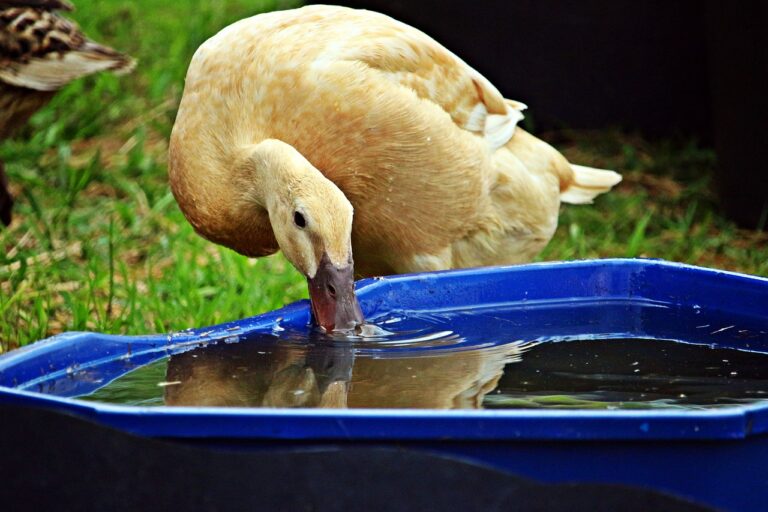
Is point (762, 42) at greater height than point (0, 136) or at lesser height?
greater

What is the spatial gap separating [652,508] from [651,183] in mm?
4430

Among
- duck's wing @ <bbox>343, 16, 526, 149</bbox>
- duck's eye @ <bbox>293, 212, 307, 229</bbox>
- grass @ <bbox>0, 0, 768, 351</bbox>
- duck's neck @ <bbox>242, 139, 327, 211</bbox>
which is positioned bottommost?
grass @ <bbox>0, 0, 768, 351</bbox>

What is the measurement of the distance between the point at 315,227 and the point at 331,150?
37 centimetres

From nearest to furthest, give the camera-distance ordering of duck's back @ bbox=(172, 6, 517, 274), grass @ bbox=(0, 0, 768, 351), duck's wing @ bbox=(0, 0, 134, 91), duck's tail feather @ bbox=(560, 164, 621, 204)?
duck's back @ bbox=(172, 6, 517, 274) < grass @ bbox=(0, 0, 768, 351) < duck's tail feather @ bbox=(560, 164, 621, 204) < duck's wing @ bbox=(0, 0, 134, 91)

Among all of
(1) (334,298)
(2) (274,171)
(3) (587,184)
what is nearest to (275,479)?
(1) (334,298)

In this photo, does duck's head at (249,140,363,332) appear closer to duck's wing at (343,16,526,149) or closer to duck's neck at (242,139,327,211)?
duck's neck at (242,139,327,211)

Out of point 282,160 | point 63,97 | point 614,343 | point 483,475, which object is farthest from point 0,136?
point 483,475

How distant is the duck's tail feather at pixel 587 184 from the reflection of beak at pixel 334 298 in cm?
157

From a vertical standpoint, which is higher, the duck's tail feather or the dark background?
the dark background

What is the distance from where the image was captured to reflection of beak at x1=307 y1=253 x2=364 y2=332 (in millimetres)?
2838

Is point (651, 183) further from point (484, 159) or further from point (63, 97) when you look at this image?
point (63, 97)

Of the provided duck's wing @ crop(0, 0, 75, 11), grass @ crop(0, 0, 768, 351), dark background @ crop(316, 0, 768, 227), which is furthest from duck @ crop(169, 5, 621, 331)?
dark background @ crop(316, 0, 768, 227)

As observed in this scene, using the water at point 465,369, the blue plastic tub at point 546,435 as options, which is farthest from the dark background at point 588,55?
the blue plastic tub at point 546,435

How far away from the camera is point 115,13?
800 cm
